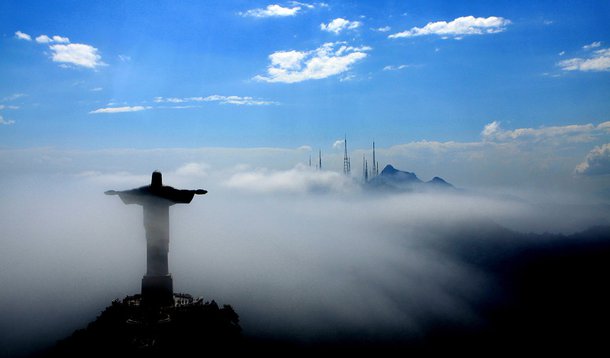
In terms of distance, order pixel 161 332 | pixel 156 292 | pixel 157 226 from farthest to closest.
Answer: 1. pixel 157 226
2. pixel 156 292
3. pixel 161 332

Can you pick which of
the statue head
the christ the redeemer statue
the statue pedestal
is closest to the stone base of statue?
the statue pedestal

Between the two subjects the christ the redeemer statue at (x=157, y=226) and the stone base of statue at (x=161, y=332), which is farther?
the christ the redeemer statue at (x=157, y=226)

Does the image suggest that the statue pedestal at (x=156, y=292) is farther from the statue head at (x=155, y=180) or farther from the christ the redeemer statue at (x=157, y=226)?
the statue head at (x=155, y=180)

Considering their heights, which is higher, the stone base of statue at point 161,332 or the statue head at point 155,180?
the statue head at point 155,180

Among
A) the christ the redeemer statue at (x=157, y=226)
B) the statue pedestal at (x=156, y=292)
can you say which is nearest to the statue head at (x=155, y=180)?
the christ the redeemer statue at (x=157, y=226)

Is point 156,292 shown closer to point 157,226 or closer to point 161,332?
point 161,332

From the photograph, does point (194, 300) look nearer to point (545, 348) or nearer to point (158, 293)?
point (158, 293)

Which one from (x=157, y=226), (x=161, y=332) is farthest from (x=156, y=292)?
(x=157, y=226)
